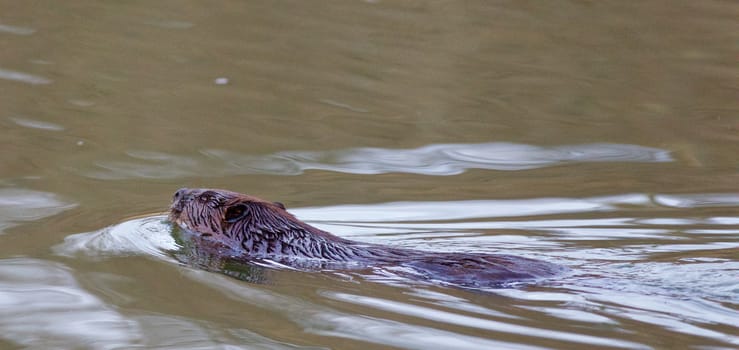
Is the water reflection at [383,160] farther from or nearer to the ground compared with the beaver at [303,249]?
farther from the ground

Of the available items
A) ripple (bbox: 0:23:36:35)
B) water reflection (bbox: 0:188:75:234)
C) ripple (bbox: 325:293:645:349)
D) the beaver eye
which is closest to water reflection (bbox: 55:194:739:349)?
ripple (bbox: 325:293:645:349)

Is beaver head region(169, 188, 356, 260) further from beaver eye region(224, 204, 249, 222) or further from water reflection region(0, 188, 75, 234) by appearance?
water reflection region(0, 188, 75, 234)

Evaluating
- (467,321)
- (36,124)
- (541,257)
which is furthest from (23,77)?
(467,321)

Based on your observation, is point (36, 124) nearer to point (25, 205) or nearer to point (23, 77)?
point (23, 77)

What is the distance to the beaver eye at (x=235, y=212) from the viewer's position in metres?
6.38

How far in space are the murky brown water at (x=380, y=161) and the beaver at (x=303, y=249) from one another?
16 cm

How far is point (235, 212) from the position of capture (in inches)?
252

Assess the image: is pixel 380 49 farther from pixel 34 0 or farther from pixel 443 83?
pixel 34 0

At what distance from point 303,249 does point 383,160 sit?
7.09ft

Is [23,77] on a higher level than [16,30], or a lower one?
lower

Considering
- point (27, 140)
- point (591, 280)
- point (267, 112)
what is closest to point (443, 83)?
point (267, 112)

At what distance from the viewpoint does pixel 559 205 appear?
287 inches

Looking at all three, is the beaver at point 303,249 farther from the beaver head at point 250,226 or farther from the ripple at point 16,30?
the ripple at point 16,30

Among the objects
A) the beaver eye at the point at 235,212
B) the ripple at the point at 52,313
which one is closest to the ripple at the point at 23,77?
the beaver eye at the point at 235,212
